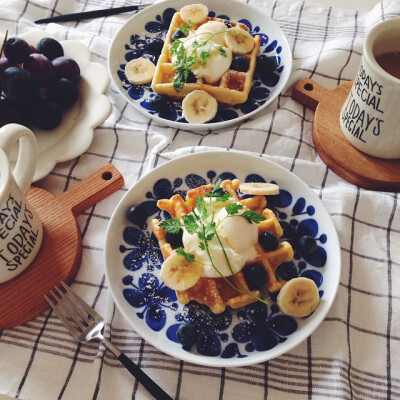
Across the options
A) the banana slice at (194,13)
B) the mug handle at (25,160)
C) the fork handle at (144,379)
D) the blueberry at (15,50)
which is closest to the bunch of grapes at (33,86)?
the blueberry at (15,50)

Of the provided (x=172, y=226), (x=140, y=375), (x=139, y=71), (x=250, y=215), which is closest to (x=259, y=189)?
(x=250, y=215)

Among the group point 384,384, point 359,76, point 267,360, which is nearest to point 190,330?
point 267,360

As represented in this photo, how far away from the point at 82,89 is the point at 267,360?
2.63 ft

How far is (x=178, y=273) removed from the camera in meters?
0.85

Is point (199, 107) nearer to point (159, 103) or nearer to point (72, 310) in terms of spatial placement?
point (159, 103)

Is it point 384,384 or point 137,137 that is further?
point 137,137

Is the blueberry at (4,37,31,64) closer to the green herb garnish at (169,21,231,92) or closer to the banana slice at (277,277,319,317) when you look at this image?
the green herb garnish at (169,21,231,92)

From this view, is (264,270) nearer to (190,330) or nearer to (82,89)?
(190,330)

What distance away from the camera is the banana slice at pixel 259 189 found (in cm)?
96

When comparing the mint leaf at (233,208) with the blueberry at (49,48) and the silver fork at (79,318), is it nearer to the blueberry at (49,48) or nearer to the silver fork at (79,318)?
the silver fork at (79,318)

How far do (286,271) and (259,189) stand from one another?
18 cm

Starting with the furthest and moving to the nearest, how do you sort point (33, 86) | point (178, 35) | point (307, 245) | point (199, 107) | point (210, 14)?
1. point (210, 14)
2. point (178, 35)
3. point (199, 107)
4. point (33, 86)
5. point (307, 245)

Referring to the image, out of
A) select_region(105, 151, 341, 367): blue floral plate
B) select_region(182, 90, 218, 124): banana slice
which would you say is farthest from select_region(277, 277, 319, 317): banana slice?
select_region(182, 90, 218, 124): banana slice

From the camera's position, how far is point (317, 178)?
3.65ft
